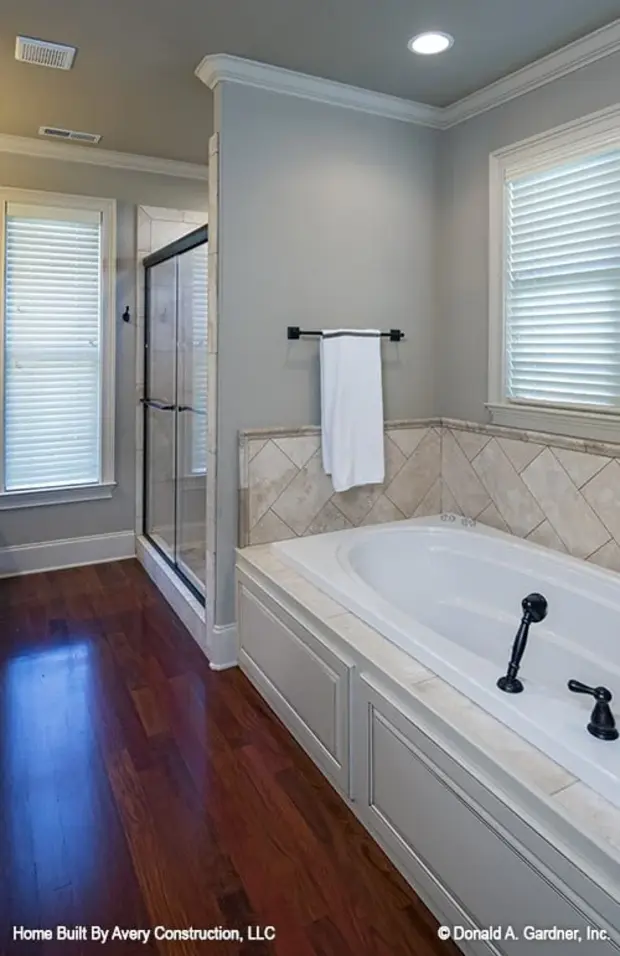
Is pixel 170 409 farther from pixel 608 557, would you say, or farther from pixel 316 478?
pixel 608 557

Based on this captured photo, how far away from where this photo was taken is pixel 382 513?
3.31 meters

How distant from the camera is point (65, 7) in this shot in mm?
2270

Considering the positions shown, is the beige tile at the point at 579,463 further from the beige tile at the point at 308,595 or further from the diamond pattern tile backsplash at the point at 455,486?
the beige tile at the point at 308,595

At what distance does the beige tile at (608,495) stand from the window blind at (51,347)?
300 centimetres

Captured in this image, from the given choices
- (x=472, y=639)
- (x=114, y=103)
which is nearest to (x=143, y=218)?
(x=114, y=103)

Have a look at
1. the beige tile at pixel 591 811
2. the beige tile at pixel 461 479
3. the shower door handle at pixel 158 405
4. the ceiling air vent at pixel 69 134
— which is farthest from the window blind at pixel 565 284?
the ceiling air vent at pixel 69 134

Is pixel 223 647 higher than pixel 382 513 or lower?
lower

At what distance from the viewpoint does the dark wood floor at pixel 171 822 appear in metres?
1.59

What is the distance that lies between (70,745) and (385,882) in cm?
123

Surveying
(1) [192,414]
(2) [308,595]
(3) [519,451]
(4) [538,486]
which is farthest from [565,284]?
(1) [192,414]

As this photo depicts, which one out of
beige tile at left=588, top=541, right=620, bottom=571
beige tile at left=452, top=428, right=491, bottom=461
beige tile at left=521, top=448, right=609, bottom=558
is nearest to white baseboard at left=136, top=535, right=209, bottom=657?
beige tile at left=452, top=428, right=491, bottom=461

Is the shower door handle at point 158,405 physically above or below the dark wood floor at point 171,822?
above

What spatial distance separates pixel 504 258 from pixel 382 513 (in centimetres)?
135

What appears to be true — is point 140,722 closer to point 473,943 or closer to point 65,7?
point 473,943
